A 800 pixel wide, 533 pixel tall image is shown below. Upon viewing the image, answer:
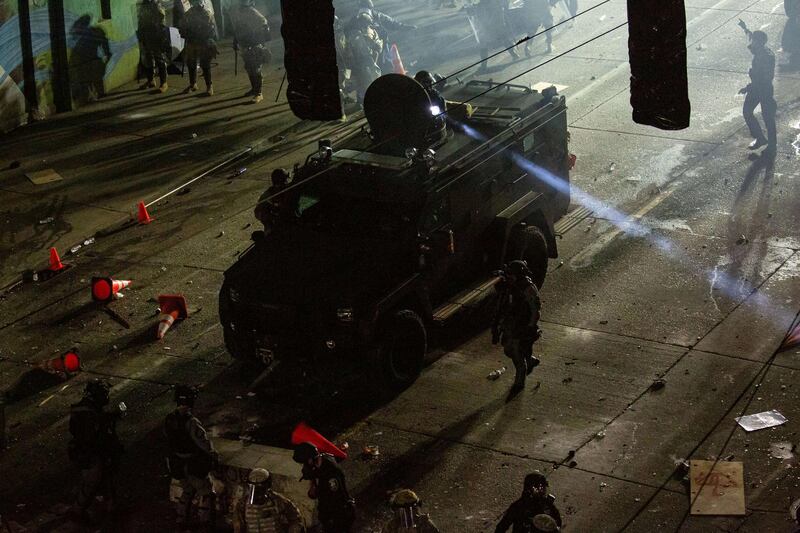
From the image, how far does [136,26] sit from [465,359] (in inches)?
556

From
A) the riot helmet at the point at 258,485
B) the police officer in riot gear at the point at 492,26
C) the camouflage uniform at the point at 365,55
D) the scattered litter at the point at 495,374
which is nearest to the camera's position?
the riot helmet at the point at 258,485

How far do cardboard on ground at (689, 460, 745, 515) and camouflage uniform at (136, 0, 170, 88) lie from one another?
16.4 meters

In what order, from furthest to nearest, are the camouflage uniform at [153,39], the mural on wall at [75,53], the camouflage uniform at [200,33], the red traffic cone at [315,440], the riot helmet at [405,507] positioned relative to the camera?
the camouflage uniform at [153,39] → the camouflage uniform at [200,33] → the mural on wall at [75,53] → the red traffic cone at [315,440] → the riot helmet at [405,507]

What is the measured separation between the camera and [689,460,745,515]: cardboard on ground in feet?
36.0

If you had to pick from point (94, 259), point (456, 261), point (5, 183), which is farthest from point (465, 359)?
point (5, 183)

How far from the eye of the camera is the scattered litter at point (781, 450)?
11.8 metres

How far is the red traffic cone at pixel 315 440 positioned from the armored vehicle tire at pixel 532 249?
13.1 ft

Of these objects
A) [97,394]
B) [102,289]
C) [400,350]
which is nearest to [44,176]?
[102,289]

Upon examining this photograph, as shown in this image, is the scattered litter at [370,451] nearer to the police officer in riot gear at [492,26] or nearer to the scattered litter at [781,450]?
the scattered litter at [781,450]

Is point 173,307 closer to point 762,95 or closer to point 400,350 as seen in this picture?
point 400,350

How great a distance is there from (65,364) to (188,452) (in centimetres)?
385

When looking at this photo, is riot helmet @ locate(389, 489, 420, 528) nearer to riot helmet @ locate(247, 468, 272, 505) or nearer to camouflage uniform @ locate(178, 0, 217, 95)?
riot helmet @ locate(247, 468, 272, 505)

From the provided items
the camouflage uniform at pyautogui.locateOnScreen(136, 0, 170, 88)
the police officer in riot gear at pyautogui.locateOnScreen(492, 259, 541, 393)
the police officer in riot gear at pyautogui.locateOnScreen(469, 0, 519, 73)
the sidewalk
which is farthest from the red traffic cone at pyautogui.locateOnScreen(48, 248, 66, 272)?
the police officer in riot gear at pyautogui.locateOnScreen(469, 0, 519, 73)

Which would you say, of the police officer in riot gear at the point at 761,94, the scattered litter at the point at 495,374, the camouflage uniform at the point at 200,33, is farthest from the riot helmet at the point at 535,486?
the camouflage uniform at the point at 200,33
